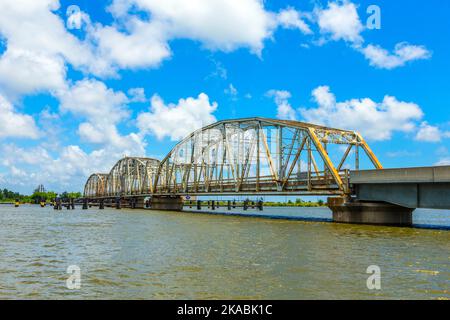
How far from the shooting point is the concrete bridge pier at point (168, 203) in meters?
128

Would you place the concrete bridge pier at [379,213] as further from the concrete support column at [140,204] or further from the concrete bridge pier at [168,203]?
the concrete support column at [140,204]

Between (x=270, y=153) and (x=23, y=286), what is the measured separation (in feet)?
197

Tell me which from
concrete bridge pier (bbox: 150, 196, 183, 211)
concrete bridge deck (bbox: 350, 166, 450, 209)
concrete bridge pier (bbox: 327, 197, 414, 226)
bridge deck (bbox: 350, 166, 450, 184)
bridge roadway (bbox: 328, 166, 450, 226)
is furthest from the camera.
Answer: concrete bridge pier (bbox: 150, 196, 183, 211)

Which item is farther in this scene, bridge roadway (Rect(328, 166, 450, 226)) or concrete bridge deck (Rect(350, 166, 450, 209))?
bridge roadway (Rect(328, 166, 450, 226))

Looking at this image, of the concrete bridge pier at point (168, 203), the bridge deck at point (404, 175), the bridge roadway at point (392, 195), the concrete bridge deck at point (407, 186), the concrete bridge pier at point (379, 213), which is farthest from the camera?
the concrete bridge pier at point (168, 203)

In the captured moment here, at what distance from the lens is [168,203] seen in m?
130

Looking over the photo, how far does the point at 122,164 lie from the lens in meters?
183

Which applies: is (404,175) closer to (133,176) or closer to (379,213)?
(379,213)

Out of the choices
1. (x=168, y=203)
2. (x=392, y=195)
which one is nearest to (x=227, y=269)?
(x=392, y=195)

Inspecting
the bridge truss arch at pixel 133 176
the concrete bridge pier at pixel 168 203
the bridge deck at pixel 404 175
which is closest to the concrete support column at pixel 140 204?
the bridge truss arch at pixel 133 176

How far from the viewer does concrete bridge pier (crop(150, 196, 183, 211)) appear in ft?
419

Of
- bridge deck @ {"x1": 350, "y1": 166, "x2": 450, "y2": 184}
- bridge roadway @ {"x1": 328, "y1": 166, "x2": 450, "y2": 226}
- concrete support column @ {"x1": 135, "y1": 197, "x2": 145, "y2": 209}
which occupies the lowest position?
concrete support column @ {"x1": 135, "y1": 197, "x2": 145, "y2": 209}

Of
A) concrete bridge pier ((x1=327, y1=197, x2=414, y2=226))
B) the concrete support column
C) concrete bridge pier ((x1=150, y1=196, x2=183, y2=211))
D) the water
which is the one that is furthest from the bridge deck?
the concrete support column

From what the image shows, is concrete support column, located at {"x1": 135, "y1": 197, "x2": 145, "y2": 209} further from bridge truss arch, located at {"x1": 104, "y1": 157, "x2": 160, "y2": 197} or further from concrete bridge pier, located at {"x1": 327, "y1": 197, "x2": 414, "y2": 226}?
concrete bridge pier, located at {"x1": 327, "y1": 197, "x2": 414, "y2": 226}
